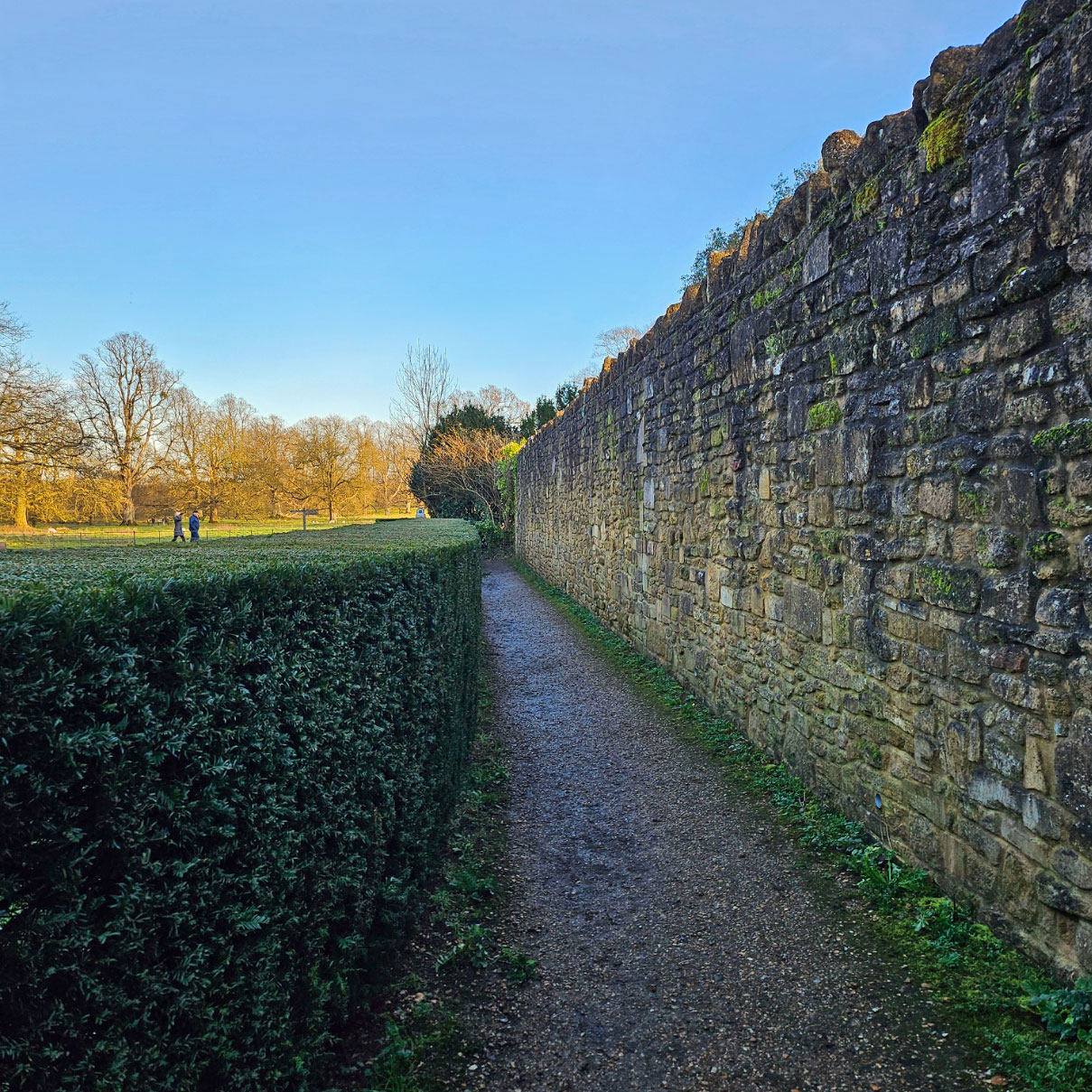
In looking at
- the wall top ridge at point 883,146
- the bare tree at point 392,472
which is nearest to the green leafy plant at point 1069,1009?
the wall top ridge at point 883,146

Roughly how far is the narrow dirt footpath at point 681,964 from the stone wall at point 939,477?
0.63m

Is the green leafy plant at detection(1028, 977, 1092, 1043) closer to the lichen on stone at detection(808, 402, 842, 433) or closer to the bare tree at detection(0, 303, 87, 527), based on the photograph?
the lichen on stone at detection(808, 402, 842, 433)

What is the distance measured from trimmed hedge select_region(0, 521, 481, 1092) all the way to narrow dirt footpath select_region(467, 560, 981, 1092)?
75cm

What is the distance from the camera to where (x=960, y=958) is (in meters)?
2.84

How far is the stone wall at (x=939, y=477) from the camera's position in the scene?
103 inches

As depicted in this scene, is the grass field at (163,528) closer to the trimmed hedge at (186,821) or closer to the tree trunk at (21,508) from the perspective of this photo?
the tree trunk at (21,508)

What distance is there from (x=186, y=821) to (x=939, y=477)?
3.23 metres

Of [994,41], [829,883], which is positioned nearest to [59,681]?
[829,883]

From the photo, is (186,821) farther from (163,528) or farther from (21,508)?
(163,528)

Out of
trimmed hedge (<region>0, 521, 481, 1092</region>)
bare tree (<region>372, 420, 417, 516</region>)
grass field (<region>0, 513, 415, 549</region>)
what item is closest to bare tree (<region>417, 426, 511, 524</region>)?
grass field (<region>0, 513, 415, 549</region>)

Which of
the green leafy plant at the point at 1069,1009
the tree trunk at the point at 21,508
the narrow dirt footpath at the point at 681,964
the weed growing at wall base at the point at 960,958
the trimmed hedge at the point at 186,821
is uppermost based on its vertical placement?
the tree trunk at the point at 21,508

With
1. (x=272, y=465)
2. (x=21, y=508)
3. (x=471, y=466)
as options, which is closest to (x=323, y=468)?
(x=272, y=465)

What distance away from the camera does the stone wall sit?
8.56 feet

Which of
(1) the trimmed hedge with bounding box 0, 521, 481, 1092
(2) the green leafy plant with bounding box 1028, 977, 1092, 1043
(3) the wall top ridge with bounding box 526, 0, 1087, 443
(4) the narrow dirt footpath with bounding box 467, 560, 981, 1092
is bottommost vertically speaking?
(4) the narrow dirt footpath with bounding box 467, 560, 981, 1092
